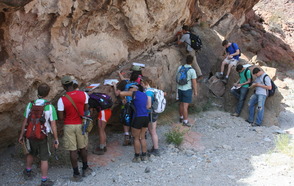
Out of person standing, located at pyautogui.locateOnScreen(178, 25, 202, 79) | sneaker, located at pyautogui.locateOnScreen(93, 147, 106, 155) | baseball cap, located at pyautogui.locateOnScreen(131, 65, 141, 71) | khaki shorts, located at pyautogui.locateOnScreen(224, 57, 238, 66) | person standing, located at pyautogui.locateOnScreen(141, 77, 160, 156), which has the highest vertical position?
person standing, located at pyautogui.locateOnScreen(178, 25, 202, 79)

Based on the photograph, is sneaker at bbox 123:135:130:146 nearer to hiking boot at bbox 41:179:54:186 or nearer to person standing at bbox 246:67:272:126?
hiking boot at bbox 41:179:54:186

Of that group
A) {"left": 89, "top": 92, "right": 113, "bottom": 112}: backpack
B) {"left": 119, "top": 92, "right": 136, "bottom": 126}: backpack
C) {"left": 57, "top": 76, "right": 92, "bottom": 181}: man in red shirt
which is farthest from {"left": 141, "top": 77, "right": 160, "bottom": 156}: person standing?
{"left": 57, "top": 76, "right": 92, "bottom": 181}: man in red shirt

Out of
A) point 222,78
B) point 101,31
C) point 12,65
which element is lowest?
point 222,78

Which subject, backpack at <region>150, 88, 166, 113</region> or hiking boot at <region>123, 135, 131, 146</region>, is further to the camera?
hiking boot at <region>123, 135, 131, 146</region>

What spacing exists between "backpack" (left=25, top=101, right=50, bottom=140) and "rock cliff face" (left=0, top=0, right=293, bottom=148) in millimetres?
829

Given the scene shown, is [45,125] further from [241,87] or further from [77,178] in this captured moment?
[241,87]

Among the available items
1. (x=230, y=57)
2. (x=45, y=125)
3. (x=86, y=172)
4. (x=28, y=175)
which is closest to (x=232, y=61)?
(x=230, y=57)

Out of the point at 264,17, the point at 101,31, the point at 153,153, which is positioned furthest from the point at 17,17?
the point at 264,17

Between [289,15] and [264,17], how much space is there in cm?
216

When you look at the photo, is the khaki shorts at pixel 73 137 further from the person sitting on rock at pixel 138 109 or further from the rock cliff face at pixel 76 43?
the rock cliff face at pixel 76 43

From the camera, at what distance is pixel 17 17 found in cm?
538

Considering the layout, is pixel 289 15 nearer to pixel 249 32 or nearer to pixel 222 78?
pixel 249 32

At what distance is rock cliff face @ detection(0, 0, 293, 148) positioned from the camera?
5.49 meters

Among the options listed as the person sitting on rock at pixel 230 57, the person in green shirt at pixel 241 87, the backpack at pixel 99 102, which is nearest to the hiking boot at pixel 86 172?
the backpack at pixel 99 102
